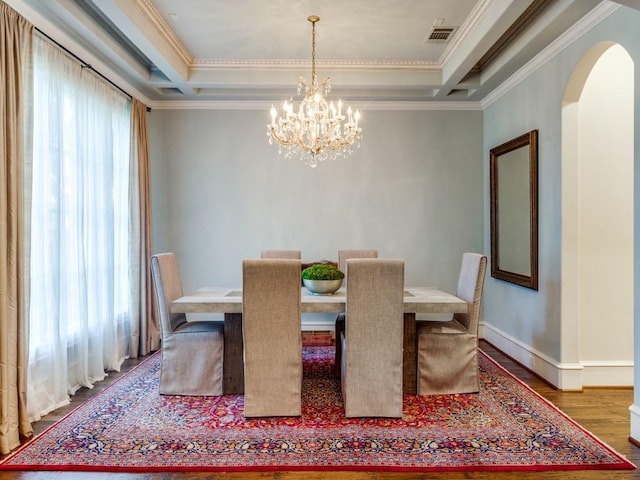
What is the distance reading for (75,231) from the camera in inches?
130

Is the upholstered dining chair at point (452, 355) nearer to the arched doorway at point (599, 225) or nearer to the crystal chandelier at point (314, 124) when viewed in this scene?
the arched doorway at point (599, 225)

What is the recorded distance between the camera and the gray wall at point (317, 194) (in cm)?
495

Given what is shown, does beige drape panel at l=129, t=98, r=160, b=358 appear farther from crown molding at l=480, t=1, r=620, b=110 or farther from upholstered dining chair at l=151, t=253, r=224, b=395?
crown molding at l=480, t=1, r=620, b=110

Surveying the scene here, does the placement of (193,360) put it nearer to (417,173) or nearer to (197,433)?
(197,433)

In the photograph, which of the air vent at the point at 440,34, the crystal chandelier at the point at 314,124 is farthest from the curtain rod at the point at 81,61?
the air vent at the point at 440,34

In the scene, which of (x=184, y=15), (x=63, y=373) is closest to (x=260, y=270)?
(x=63, y=373)

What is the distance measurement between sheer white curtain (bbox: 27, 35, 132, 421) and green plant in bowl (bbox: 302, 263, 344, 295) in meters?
1.83

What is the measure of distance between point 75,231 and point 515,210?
394 cm

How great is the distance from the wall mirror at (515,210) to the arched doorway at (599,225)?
0.38 metres

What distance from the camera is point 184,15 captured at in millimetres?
3309

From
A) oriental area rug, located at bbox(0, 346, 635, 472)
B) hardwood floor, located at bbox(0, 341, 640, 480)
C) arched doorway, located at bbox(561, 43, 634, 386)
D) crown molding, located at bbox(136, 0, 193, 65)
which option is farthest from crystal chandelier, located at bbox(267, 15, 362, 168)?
hardwood floor, located at bbox(0, 341, 640, 480)

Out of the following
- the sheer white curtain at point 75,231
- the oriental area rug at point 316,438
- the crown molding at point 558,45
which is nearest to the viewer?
the oriental area rug at point 316,438

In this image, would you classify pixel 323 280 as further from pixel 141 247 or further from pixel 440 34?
pixel 440 34

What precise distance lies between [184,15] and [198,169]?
1930 millimetres
